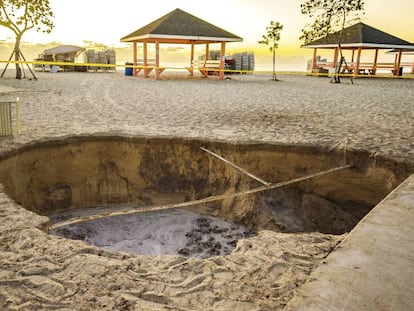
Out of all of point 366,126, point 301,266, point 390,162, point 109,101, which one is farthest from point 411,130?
point 109,101

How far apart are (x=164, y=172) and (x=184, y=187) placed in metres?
0.46

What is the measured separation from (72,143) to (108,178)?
895 mm

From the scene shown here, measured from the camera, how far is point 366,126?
7.94 m

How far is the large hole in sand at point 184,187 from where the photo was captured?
5664 mm

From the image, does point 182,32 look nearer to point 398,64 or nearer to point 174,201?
point 174,201

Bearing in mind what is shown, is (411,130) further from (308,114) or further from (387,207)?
(387,207)

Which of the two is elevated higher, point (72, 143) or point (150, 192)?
point (72, 143)

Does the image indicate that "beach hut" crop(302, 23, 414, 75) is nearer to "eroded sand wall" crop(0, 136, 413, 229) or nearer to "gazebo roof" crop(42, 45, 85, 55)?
"gazebo roof" crop(42, 45, 85, 55)

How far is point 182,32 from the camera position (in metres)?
22.0

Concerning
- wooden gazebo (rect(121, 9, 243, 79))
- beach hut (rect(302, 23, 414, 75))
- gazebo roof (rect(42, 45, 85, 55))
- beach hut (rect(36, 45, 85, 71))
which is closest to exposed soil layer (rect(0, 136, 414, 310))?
wooden gazebo (rect(121, 9, 243, 79))

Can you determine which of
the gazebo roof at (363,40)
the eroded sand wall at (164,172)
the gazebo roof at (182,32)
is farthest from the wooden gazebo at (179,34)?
the eroded sand wall at (164,172)

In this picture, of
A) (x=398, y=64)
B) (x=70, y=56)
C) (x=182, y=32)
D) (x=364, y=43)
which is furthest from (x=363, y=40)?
(x=70, y=56)

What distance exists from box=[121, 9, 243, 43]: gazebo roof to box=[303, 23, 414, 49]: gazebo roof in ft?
29.1

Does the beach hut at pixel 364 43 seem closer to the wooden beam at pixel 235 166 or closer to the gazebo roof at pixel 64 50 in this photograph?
the gazebo roof at pixel 64 50
